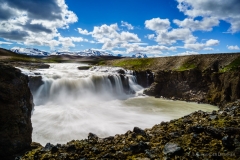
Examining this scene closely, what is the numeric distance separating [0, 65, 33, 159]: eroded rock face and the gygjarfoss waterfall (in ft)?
27.4

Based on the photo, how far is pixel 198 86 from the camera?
167ft

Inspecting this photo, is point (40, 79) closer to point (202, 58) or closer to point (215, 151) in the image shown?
point (215, 151)

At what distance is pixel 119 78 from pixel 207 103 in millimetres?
24222

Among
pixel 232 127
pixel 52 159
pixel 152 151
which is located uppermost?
pixel 232 127

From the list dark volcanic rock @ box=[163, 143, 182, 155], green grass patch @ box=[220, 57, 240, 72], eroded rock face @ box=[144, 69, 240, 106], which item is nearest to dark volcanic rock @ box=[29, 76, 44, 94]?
eroded rock face @ box=[144, 69, 240, 106]

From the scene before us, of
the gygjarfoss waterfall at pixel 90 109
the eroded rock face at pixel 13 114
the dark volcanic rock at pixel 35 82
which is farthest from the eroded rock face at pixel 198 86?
the eroded rock face at pixel 13 114

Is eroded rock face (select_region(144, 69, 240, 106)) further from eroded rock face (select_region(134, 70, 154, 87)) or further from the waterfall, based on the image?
the waterfall

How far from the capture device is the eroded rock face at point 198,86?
40.4m

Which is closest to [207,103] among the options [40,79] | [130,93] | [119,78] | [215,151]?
[130,93]

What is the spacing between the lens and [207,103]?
1809 inches

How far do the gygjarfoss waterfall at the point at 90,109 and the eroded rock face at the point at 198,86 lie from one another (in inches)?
162

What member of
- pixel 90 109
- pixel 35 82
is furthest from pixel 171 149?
pixel 35 82

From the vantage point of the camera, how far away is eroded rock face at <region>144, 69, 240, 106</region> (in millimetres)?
40431

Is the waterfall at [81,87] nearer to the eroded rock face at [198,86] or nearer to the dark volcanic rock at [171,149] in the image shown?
the eroded rock face at [198,86]
